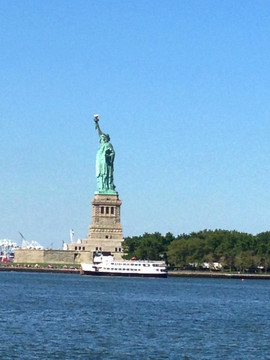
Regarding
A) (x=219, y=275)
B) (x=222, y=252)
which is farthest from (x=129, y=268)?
(x=222, y=252)

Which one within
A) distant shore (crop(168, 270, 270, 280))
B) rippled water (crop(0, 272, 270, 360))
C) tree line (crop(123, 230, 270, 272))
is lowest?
rippled water (crop(0, 272, 270, 360))

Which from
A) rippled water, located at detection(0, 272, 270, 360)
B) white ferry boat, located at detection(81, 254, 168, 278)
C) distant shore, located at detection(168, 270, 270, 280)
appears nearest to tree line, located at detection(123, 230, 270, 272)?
distant shore, located at detection(168, 270, 270, 280)

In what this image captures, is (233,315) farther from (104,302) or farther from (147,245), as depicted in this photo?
(147,245)

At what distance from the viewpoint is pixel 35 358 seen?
5566 cm

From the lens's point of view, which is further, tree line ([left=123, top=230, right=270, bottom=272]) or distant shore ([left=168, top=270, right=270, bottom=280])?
tree line ([left=123, top=230, right=270, bottom=272])

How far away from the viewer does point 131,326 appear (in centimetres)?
7175

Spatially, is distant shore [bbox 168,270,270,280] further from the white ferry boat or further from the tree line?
the white ferry boat

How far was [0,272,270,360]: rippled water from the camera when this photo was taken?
2324 inches

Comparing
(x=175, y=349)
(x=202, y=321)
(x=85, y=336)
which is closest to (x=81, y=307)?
(x=202, y=321)

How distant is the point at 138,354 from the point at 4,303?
3462 cm

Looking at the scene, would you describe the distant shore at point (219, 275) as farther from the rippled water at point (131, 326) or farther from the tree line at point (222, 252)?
the rippled water at point (131, 326)

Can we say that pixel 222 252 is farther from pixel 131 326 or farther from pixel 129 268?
pixel 131 326

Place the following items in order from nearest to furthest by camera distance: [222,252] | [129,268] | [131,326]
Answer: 1. [131,326]
2. [129,268]
3. [222,252]

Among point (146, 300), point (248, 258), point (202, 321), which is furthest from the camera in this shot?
point (248, 258)
